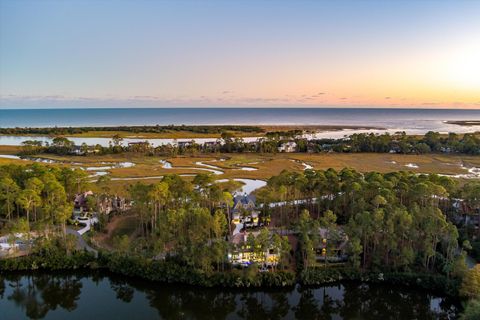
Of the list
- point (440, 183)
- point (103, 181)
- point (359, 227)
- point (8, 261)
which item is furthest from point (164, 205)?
point (440, 183)

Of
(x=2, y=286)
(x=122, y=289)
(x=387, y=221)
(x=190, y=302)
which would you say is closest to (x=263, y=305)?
(x=190, y=302)

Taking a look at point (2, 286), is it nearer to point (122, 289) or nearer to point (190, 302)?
point (122, 289)

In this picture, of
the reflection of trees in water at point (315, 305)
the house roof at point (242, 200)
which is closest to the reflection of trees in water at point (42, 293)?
the reflection of trees in water at point (315, 305)

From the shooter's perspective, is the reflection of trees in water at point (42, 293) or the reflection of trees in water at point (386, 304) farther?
the reflection of trees in water at point (42, 293)

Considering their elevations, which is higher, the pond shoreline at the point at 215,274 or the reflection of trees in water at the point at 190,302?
the pond shoreline at the point at 215,274

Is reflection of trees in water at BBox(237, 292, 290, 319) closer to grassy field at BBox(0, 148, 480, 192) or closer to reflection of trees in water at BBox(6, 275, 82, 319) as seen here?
reflection of trees in water at BBox(6, 275, 82, 319)

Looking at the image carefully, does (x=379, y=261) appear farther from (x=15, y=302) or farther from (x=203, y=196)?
(x=15, y=302)

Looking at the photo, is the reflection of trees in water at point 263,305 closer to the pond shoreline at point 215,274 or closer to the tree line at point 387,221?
the pond shoreline at point 215,274
